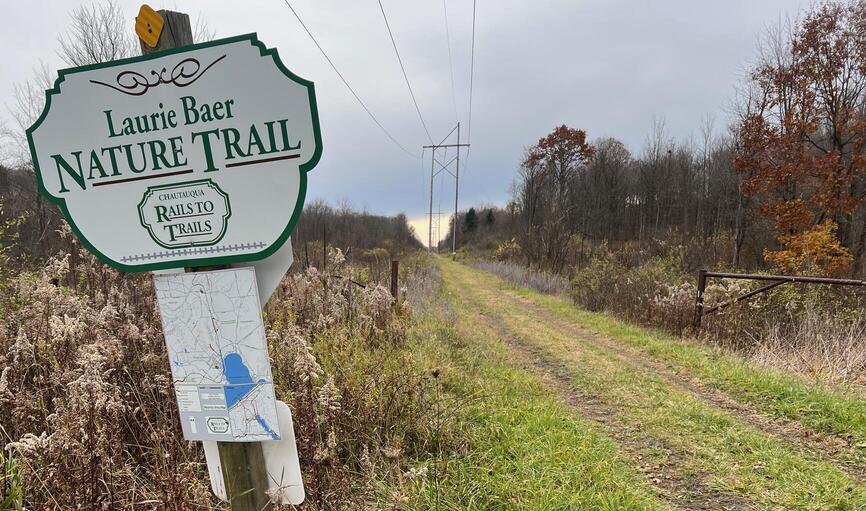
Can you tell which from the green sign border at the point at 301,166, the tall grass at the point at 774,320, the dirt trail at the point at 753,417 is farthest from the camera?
the tall grass at the point at 774,320

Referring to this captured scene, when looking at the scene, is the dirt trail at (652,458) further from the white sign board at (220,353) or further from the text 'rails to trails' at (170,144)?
the text 'rails to trails' at (170,144)

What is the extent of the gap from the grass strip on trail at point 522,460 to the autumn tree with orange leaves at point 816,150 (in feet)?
47.3

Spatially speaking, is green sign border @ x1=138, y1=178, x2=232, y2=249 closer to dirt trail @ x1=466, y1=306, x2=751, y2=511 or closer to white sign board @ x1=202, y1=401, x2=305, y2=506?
white sign board @ x1=202, y1=401, x2=305, y2=506

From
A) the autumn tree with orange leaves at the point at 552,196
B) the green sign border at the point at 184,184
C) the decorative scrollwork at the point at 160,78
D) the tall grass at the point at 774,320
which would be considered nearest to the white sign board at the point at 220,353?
the green sign border at the point at 184,184

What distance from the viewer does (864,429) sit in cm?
368

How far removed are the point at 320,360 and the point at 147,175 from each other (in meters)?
2.49

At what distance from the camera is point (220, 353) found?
4.95 ft

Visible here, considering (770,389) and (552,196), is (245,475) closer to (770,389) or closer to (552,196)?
(770,389)

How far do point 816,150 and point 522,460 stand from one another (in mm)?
20379

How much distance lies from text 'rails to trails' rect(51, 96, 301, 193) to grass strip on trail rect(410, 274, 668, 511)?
5.78 feet

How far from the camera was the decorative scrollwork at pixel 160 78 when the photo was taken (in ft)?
4.52

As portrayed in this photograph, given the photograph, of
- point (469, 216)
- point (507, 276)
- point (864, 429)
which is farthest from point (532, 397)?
point (469, 216)

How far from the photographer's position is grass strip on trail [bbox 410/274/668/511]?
2.54m

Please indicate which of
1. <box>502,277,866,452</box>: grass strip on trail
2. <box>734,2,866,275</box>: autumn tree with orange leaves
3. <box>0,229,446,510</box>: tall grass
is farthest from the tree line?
<box>0,229,446,510</box>: tall grass
